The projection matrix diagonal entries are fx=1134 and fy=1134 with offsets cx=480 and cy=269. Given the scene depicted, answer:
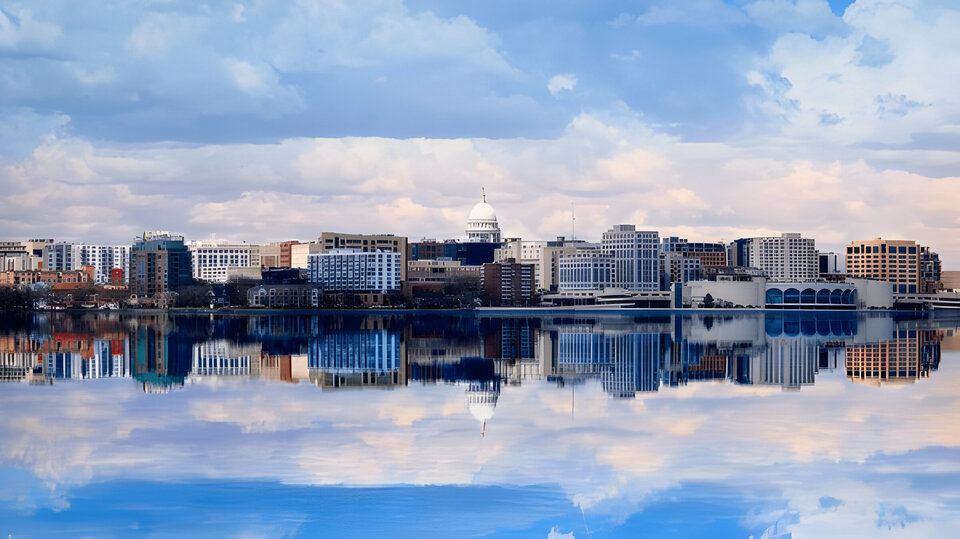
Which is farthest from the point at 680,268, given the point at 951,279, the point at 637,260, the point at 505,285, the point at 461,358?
the point at 461,358

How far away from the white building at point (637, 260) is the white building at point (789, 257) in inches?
902

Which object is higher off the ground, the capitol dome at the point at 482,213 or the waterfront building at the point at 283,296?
the capitol dome at the point at 482,213

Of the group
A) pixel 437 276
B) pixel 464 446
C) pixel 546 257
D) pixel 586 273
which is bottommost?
pixel 464 446

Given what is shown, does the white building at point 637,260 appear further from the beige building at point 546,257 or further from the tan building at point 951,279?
the tan building at point 951,279

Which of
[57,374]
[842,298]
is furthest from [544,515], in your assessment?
[842,298]

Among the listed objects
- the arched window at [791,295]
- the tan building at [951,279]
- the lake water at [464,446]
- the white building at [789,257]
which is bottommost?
the lake water at [464,446]

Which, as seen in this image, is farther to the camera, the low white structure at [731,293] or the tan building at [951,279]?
the tan building at [951,279]

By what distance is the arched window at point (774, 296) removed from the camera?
101044 mm

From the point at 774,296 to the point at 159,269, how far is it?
177 ft

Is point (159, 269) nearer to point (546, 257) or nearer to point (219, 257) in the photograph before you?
point (219, 257)

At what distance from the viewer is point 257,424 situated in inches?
640

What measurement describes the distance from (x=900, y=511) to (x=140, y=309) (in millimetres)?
77407

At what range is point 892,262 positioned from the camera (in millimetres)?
122688

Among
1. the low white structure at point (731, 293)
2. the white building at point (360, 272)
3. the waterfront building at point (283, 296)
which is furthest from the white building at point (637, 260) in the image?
the waterfront building at point (283, 296)
